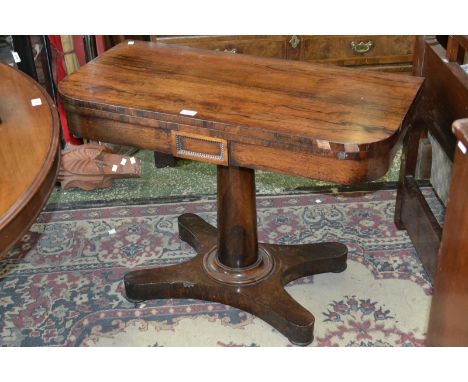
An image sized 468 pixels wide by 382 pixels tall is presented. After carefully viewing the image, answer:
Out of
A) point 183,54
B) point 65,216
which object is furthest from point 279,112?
point 65,216

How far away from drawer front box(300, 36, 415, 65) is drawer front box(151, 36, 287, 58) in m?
0.13

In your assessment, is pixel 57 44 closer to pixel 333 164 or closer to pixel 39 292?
pixel 39 292

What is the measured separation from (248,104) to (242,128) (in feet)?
0.50

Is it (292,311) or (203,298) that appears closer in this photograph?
(292,311)

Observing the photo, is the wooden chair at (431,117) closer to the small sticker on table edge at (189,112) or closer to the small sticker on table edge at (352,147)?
the small sticker on table edge at (352,147)

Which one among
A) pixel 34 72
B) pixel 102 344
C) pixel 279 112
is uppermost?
pixel 279 112

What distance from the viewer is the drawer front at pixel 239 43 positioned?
10.8 ft

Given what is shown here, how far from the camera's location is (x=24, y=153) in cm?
156

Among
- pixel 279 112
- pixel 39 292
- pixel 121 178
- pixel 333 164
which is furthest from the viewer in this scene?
pixel 121 178

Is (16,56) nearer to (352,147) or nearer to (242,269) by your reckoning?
(242,269)

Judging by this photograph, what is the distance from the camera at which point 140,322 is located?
8.11 feet

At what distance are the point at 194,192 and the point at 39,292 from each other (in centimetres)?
94

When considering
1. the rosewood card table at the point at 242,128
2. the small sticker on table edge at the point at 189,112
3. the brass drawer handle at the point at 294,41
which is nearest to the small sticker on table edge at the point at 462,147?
the rosewood card table at the point at 242,128

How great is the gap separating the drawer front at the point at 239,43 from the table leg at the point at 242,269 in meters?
1.07
